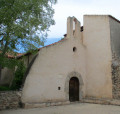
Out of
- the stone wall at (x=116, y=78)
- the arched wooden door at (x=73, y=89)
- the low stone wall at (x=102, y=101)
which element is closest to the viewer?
the low stone wall at (x=102, y=101)

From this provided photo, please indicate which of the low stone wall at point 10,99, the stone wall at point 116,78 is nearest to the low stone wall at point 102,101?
the stone wall at point 116,78

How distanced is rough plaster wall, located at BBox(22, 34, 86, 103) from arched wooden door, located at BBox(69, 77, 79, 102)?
73 cm

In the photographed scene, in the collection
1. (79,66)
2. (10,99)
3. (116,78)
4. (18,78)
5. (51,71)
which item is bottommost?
(10,99)

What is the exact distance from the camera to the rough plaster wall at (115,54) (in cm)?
1016

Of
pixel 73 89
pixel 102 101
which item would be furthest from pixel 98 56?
pixel 102 101

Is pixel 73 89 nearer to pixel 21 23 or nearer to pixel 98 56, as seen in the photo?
pixel 98 56

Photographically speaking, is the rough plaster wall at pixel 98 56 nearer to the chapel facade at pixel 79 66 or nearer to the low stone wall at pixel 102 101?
the chapel facade at pixel 79 66

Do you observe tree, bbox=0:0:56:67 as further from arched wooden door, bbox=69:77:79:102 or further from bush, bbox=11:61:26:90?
arched wooden door, bbox=69:77:79:102

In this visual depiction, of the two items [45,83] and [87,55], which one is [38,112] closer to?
[45,83]

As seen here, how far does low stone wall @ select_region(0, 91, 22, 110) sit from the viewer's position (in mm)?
7559

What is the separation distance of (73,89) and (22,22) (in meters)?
6.69

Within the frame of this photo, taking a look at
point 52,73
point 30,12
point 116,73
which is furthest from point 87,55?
point 30,12

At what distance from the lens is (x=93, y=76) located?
11.5 metres

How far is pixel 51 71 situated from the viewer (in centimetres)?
944
